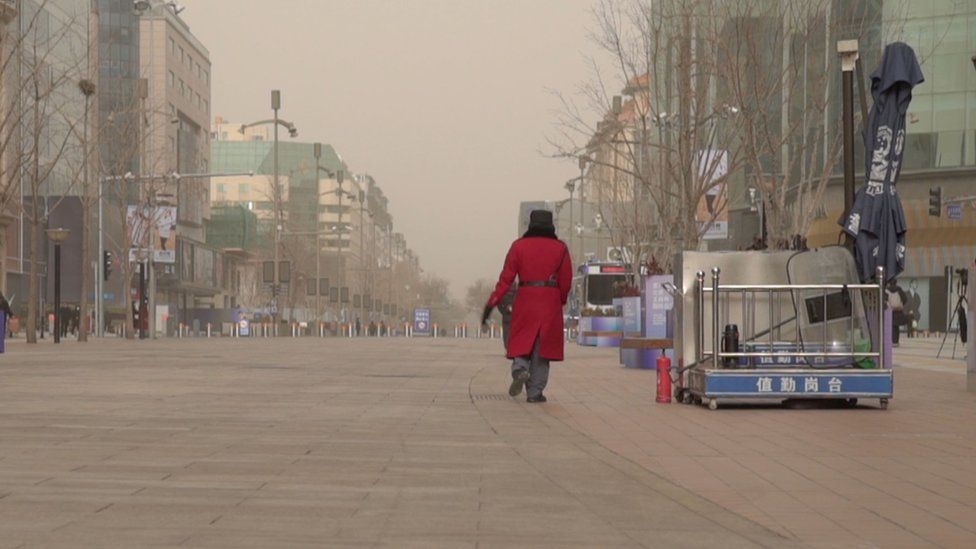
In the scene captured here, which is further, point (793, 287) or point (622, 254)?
point (622, 254)

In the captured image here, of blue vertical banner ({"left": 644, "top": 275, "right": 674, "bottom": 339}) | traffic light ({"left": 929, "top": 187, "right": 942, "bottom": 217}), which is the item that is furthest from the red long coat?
traffic light ({"left": 929, "top": 187, "right": 942, "bottom": 217})

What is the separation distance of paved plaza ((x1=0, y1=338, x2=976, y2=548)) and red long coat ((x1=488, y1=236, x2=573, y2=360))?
0.70m

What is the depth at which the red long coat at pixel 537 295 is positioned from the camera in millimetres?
16422

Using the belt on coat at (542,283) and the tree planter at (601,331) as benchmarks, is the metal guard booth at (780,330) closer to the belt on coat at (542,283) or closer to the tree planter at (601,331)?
the belt on coat at (542,283)

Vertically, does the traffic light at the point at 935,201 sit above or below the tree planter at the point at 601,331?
above

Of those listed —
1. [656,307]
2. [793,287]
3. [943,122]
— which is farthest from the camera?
[943,122]

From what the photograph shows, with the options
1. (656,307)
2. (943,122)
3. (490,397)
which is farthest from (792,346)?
(943,122)

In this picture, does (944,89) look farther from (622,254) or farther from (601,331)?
(601,331)

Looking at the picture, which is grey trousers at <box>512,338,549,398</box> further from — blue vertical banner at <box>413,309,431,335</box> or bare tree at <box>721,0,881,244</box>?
blue vertical banner at <box>413,309,431,335</box>

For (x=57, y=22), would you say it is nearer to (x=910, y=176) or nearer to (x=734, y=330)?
(x=910, y=176)

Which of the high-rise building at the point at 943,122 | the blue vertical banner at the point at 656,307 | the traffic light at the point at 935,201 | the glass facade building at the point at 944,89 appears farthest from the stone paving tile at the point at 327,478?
the glass facade building at the point at 944,89

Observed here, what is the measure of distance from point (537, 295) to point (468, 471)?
289 inches

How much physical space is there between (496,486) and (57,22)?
7708 centimetres

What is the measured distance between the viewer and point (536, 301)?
653 inches
